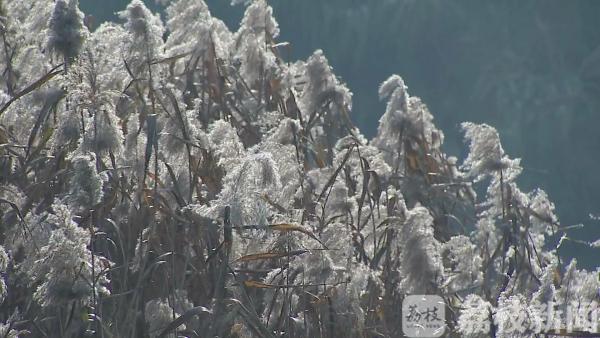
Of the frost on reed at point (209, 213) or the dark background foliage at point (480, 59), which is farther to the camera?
the dark background foliage at point (480, 59)

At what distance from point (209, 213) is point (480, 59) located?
19.0 feet

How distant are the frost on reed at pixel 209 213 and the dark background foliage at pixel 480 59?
13.1 ft

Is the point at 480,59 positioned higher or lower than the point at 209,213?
higher

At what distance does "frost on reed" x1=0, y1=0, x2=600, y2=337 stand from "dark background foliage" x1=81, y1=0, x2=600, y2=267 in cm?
399

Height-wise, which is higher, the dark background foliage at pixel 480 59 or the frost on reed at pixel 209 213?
the dark background foliage at pixel 480 59

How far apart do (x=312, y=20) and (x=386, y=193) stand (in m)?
4.83

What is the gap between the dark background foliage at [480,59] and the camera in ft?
23.7

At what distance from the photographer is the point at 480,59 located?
7.40 metres

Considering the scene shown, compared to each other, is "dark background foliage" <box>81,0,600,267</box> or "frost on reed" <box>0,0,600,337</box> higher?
"dark background foliage" <box>81,0,600,267</box>

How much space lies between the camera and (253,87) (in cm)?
355

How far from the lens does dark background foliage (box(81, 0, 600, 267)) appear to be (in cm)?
723

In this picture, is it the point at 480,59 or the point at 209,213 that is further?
the point at 480,59

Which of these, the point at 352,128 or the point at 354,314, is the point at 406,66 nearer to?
the point at 352,128

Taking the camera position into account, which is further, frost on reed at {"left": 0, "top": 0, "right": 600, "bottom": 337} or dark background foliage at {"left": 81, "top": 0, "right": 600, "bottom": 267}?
dark background foliage at {"left": 81, "top": 0, "right": 600, "bottom": 267}
